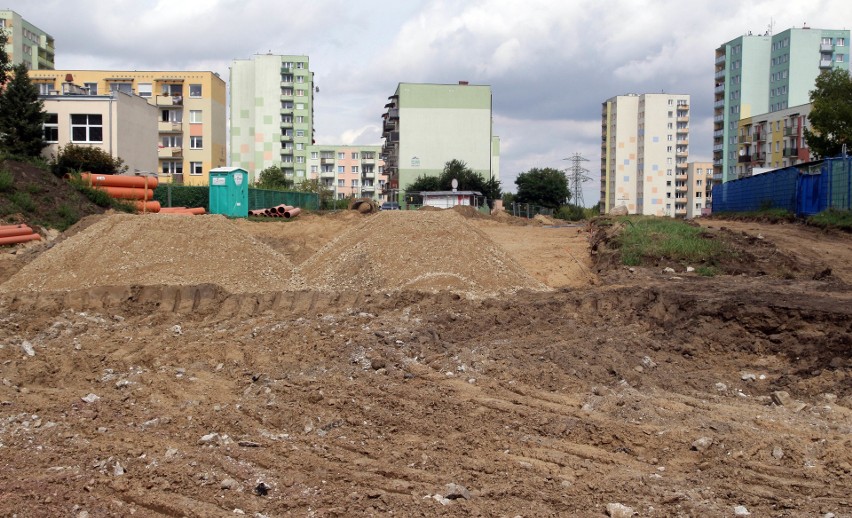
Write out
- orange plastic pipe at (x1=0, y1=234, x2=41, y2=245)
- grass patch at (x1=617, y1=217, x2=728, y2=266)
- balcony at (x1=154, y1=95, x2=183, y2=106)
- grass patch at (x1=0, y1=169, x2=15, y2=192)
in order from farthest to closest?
1. balcony at (x1=154, y1=95, x2=183, y2=106)
2. grass patch at (x1=0, y1=169, x2=15, y2=192)
3. orange plastic pipe at (x1=0, y1=234, x2=41, y2=245)
4. grass patch at (x1=617, y1=217, x2=728, y2=266)

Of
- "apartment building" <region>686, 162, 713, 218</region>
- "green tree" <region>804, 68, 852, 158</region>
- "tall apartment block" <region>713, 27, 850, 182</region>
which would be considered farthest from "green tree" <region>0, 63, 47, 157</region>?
"apartment building" <region>686, 162, 713, 218</region>

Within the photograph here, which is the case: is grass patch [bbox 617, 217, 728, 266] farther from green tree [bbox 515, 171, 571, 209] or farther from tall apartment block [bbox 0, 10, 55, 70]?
tall apartment block [bbox 0, 10, 55, 70]

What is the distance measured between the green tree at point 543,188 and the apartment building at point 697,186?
124 ft

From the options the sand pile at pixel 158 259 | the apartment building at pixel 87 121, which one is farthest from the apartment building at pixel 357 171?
the sand pile at pixel 158 259

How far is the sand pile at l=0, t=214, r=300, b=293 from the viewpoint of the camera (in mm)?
14164

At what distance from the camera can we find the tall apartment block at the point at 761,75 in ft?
301

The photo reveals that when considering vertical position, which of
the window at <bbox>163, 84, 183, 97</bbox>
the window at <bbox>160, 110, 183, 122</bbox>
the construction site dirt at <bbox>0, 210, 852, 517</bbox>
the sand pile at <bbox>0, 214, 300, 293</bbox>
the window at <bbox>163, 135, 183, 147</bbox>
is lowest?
the construction site dirt at <bbox>0, 210, 852, 517</bbox>

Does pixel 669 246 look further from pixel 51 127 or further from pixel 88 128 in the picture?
pixel 51 127

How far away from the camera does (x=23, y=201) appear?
25.8 meters

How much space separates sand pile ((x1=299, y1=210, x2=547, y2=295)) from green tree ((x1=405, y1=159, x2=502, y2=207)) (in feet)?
201

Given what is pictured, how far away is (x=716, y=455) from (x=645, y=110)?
118 m

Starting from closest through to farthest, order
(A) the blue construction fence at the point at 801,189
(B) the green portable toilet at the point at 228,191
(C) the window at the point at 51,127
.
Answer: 1. (A) the blue construction fence at the point at 801,189
2. (B) the green portable toilet at the point at 228,191
3. (C) the window at the point at 51,127

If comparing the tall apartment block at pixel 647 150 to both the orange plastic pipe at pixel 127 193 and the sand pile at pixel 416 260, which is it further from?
the sand pile at pixel 416 260

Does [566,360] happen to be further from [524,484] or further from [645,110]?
[645,110]
